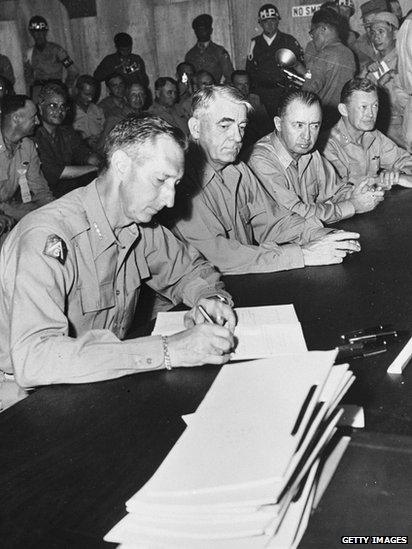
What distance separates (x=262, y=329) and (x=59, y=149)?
170 inches

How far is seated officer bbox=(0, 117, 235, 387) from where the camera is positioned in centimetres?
145

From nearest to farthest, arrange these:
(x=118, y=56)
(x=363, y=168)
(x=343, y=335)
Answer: (x=343, y=335) → (x=363, y=168) → (x=118, y=56)

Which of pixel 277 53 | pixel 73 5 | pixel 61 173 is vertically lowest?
pixel 61 173

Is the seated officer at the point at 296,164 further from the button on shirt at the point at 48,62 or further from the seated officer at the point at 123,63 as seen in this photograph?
the button on shirt at the point at 48,62

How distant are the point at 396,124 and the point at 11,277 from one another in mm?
4438

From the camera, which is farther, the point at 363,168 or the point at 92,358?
the point at 363,168

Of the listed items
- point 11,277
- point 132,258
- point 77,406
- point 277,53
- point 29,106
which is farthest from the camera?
point 277,53

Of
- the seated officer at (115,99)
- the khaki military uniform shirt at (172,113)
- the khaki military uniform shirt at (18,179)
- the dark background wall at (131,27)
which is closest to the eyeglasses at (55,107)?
the khaki military uniform shirt at (18,179)

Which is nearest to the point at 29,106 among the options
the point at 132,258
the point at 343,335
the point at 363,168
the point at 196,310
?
the point at 363,168

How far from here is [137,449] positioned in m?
1.15

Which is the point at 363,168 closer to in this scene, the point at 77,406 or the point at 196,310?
the point at 196,310

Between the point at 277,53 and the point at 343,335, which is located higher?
the point at 277,53

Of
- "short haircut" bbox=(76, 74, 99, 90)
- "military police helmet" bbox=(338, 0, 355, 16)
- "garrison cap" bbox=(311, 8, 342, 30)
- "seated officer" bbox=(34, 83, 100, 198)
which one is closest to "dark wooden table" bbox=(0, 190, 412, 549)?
"seated officer" bbox=(34, 83, 100, 198)

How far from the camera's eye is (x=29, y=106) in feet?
14.9
